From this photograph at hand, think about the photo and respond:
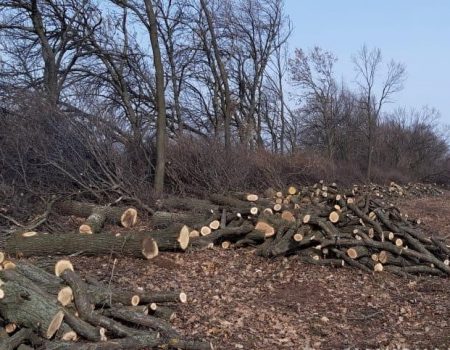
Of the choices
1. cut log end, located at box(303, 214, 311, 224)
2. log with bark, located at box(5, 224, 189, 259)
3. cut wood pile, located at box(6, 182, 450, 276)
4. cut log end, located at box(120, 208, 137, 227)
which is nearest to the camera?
log with bark, located at box(5, 224, 189, 259)

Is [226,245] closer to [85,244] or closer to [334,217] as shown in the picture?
[334,217]

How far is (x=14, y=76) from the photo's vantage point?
54.3 feet

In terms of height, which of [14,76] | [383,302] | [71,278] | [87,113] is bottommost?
[383,302]

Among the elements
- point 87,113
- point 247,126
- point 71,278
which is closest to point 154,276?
point 71,278

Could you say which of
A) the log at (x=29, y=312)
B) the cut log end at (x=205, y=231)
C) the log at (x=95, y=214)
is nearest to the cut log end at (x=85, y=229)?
the log at (x=95, y=214)

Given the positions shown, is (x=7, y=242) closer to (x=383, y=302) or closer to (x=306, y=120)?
(x=383, y=302)

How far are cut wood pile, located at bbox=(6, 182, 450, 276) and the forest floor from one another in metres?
0.21

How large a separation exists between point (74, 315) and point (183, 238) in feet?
11.7

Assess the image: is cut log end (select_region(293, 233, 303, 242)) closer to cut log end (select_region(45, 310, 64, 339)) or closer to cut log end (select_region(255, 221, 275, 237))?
cut log end (select_region(255, 221, 275, 237))

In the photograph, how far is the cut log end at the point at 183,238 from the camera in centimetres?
816

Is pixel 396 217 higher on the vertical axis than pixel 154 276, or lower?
higher

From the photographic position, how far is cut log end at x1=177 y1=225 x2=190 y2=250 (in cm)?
816

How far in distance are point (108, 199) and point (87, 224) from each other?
2438 millimetres

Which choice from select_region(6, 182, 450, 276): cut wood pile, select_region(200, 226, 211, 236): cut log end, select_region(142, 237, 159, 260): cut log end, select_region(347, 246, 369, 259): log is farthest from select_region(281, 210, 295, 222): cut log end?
select_region(142, 237, 159, 260): cut log end
